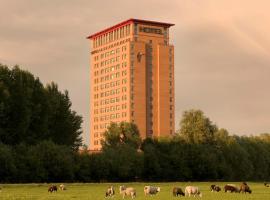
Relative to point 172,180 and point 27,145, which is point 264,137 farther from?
point 27,145

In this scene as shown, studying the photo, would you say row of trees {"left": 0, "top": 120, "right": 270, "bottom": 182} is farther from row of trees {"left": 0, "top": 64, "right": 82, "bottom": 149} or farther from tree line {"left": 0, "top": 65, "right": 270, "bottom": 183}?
row of trees {"left": 0, "top": 64, "right": 82, "bottom": 149}

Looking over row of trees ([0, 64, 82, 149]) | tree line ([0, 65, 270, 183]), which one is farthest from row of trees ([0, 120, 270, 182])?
row of trees ([0, 64, 82, 149])

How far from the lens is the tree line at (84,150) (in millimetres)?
105562

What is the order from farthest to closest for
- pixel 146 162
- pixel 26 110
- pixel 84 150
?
1. pixel 146 162
2. pixel 84 150
3. pixel 26 110

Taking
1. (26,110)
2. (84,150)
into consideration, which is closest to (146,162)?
(84,150)

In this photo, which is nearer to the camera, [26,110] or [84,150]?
[26,110]

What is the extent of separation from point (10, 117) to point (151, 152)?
102ft

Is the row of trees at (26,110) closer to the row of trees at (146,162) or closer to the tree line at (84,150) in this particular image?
the tree line at (84,150)

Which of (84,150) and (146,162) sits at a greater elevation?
(84,150)

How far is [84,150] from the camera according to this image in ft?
389

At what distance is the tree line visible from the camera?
106 meters

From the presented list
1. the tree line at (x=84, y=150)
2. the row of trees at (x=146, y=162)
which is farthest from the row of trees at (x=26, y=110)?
the row of trees at (x=146, y=162)

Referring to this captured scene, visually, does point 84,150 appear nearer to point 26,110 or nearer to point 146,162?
point 146,162

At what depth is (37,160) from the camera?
339 ft
